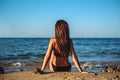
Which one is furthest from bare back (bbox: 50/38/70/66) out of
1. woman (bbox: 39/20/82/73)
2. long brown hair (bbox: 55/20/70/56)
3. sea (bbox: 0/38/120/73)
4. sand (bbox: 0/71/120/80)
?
sea (bbox: 0/38/120/73)

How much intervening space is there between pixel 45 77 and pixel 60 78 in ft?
0.96

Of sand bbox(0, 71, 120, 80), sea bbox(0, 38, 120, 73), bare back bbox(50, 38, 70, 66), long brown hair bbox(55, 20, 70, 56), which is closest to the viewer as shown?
sand bbox(0, 71, 120, 80)

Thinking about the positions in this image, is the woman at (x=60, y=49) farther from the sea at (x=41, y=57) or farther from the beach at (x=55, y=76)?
the sea at (x=41, y=57)

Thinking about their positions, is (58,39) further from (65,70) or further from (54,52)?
(65,70)

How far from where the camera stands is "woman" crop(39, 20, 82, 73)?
17.6 ft

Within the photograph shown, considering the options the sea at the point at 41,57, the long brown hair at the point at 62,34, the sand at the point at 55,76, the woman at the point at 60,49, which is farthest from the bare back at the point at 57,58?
the sea at the point at 41,57

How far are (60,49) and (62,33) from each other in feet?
1.24

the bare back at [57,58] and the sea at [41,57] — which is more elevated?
the bare back at [57,58]

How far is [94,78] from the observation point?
4.74 meters

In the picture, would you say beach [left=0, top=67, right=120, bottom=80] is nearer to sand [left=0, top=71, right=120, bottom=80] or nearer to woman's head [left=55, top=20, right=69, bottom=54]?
sand [left=0, top=71, right=120, bottom=80]

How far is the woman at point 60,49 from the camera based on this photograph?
5375 millimetres

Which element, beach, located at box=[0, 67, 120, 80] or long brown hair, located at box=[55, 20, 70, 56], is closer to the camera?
beach, located at box=[0, 67, 120, 80]

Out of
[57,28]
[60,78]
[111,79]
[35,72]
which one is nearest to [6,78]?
[35,72]

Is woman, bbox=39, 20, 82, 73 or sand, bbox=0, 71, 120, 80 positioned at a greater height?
woman, bbox=39, 20, 82, 73
